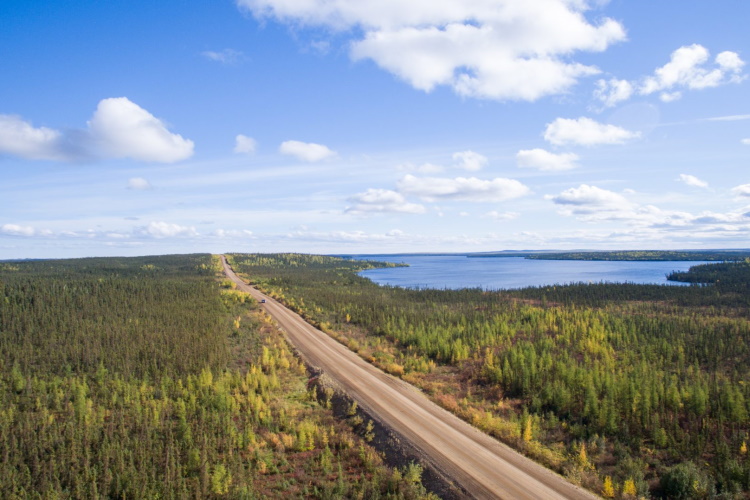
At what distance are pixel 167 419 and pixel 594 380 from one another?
129ft

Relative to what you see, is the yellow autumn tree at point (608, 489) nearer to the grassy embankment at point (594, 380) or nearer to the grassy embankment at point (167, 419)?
the grassy embankment at point (594, 380)

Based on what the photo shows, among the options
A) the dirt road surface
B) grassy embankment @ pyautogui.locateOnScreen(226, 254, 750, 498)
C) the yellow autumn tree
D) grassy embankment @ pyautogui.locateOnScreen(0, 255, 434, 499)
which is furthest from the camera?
grassy embankment @ pyautogui.locateOnScreen(226, 254, 750, 498)

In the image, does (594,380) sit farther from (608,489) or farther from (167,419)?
(167,419)

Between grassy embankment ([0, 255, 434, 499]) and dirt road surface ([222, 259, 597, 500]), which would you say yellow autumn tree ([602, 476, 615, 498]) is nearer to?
dirt road surface ([222, 259, 597, 500])

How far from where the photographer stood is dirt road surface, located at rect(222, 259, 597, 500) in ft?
75.4

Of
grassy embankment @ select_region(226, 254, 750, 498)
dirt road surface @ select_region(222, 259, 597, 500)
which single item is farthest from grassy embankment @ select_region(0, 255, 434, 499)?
grassy embankment @ select_region(226, 254, 750, 498)

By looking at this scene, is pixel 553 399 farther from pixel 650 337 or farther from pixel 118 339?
pixel 118 339

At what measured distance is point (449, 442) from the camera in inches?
1125

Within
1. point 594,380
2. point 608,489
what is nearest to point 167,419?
point 608,489

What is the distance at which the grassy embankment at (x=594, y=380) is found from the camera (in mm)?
26219

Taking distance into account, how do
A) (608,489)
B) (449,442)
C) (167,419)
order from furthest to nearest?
1. (167,419)
2. (449,442)
3. (608,489)

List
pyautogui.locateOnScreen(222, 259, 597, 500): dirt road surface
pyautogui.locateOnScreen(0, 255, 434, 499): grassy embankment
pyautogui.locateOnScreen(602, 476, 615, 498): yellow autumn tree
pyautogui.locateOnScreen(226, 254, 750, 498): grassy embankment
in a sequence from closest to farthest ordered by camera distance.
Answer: pyautogui.locateOnScreen(602, 476, 615, 498): yellow autumn tree, pyautogui.locateOnScreen(222, 259, 597, 500): dirt road surface, pyautogui.locateOnScreen(0, 255, 434, 499): grassy embankment, pyautogui.locateOnScreen(226, 254, 750, 498): grassy embankment

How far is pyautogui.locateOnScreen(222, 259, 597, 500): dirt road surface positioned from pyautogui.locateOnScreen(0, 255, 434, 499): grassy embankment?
9.98 ft

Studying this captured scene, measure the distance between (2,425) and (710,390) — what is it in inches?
2391
